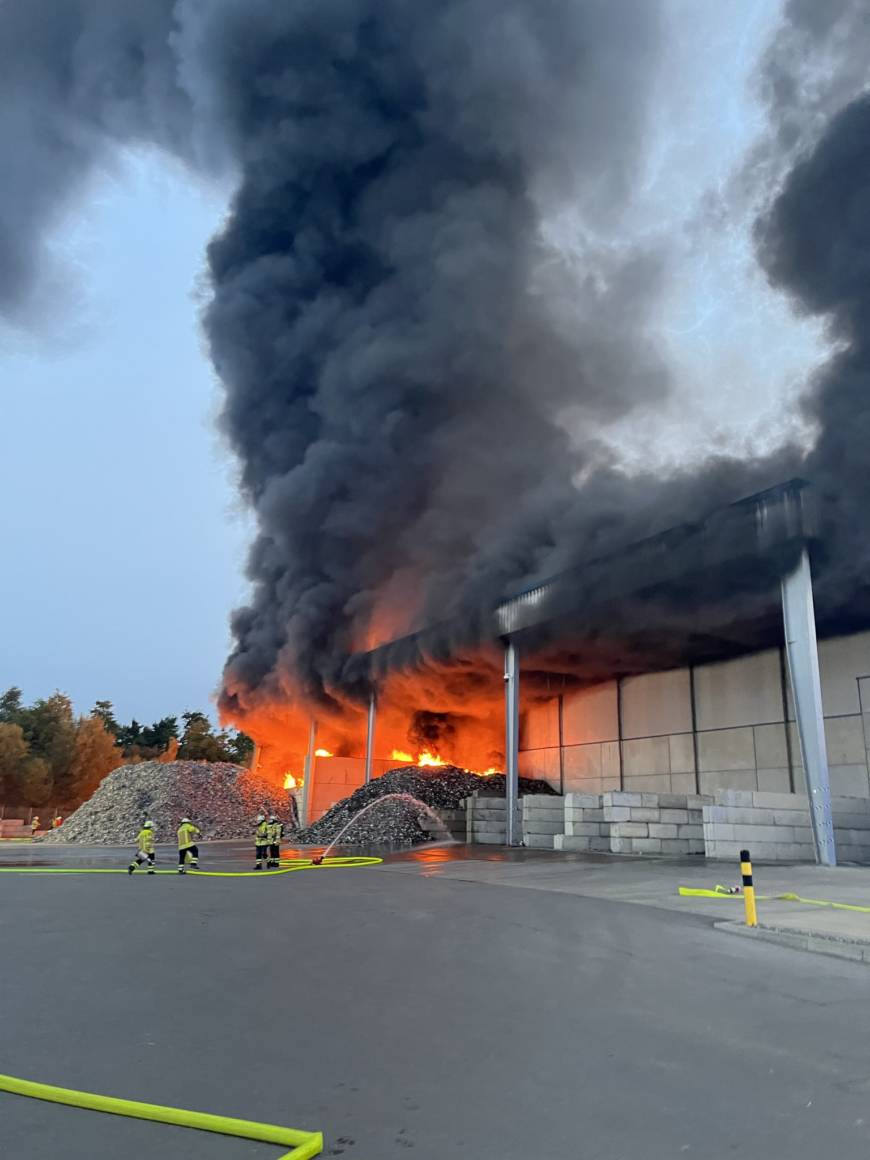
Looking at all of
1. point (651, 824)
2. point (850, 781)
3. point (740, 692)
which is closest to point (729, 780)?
point (740, 692)

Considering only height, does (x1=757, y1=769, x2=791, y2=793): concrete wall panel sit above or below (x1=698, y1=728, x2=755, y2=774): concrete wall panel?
below

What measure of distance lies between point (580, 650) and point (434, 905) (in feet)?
63.0

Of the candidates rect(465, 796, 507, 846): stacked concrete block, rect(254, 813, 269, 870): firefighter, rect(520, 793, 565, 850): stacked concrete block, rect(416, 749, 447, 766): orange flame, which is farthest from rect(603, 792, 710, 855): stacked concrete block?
rect(416, 749, 447, 766): orange flame

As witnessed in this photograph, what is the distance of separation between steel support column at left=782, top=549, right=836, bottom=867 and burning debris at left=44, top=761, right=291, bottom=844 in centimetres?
2278

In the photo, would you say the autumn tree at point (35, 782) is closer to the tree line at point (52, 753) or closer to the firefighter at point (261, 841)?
the tree line at point (52, 753)

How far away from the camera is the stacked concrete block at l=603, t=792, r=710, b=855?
67.4 feet

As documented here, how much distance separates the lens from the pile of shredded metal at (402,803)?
1008 inches

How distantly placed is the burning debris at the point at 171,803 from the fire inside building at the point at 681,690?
9.45ft

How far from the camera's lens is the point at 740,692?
26.0 m

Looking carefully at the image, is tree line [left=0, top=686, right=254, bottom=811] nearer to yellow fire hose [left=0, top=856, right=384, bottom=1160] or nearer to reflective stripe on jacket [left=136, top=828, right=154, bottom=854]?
reflective stripe on jacket [left=136, top=828, right=154, bottom=854]

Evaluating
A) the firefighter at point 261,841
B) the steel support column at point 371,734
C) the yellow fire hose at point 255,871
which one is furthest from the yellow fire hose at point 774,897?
the steel support column at point 371,734

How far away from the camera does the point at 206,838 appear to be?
31.3 metres

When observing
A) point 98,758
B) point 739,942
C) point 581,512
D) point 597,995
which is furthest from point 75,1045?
point 98,758

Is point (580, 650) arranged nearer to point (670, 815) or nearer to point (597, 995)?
point (670, 815)
